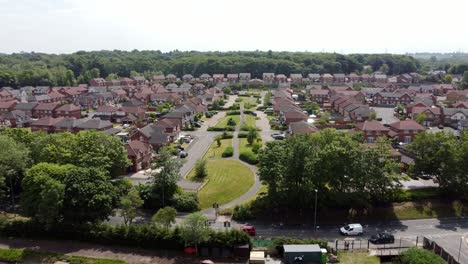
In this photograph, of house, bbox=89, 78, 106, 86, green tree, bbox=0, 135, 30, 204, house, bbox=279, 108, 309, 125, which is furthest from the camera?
house, bbox=89, 78, 106, 86

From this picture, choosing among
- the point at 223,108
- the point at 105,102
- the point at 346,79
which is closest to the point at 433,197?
the point at 223,108

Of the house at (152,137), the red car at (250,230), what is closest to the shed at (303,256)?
the red car at (250,230)

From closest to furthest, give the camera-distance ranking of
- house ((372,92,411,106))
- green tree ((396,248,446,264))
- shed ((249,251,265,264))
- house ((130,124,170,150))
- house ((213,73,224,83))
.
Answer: green tree ((396,248,446,264))
shed ((249,251,265,264))
house ((130,124,170,150))
house ((372,92,411,106))
house ((213,73,224,83))

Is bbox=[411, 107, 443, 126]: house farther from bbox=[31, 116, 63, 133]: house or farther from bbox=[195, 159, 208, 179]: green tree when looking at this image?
bbox=[31, 116, 63, 133]: house

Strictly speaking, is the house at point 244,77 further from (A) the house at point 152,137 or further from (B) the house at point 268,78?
(A) the house at point 152,137

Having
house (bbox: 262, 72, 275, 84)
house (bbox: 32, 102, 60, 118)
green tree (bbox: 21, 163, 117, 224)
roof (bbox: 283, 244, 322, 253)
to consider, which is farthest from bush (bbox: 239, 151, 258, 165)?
house (bbox: 262, 72, 275, 84)

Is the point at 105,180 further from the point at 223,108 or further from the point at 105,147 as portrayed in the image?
the point at 223,108
